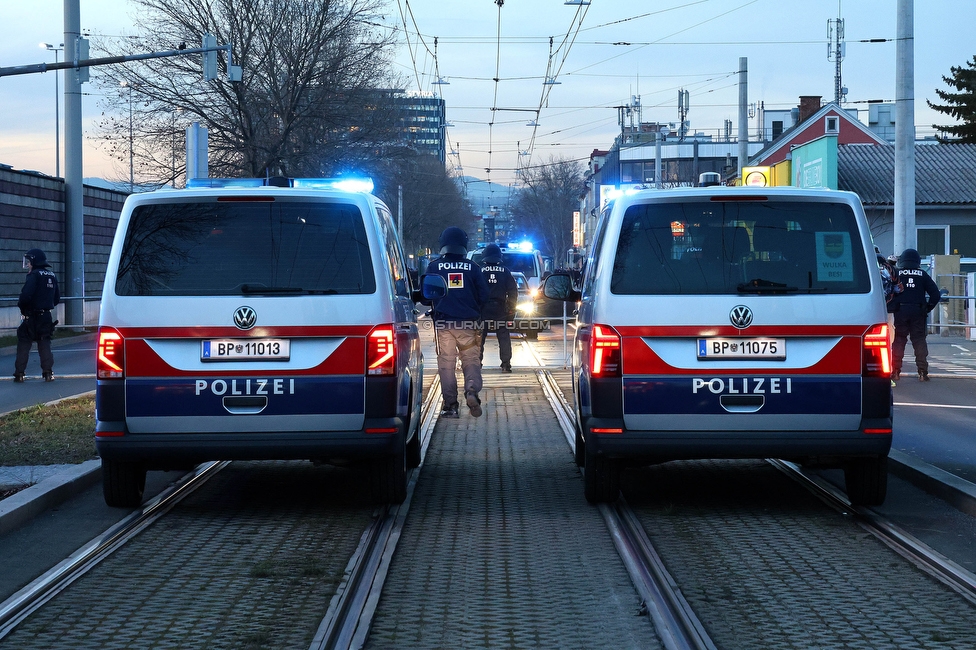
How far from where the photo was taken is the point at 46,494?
7.44m

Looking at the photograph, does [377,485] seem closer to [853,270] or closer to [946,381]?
[853,270]

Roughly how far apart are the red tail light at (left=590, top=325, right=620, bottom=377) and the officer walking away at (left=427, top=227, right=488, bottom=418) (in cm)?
429

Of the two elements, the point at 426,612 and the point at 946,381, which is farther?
the point at 946,381

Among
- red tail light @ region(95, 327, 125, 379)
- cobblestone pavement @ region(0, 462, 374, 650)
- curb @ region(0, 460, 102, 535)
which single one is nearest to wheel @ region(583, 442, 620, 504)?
cobblestone pavement @ region(0, 462, 374, 650)

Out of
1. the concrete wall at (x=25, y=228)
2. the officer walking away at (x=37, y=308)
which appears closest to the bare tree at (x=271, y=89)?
the concrete wall at (x=25, y=228)

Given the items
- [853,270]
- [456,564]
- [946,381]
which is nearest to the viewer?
[456,564]

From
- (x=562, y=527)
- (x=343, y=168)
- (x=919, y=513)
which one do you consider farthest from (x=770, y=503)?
(x=343, y=168)

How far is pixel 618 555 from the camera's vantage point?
6195 mm

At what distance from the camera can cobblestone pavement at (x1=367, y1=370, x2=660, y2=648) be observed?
190 inches

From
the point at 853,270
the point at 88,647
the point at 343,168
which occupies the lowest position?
the point at 88,647

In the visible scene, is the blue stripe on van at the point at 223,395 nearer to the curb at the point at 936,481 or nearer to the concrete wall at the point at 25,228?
the curb at the point at 936,481

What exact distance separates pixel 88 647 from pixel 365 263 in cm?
296

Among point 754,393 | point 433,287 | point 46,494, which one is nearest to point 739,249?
point 754,393

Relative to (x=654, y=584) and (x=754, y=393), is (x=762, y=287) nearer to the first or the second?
(x=754, y=393)
